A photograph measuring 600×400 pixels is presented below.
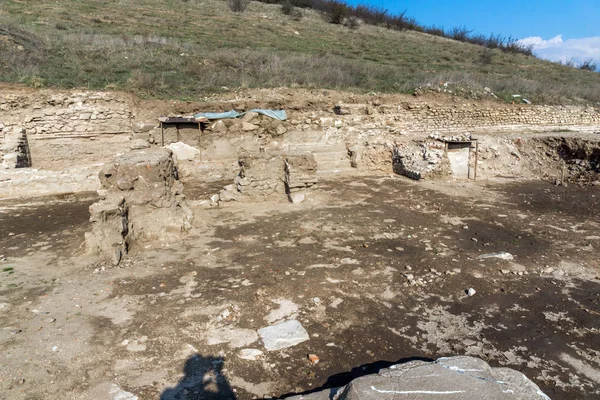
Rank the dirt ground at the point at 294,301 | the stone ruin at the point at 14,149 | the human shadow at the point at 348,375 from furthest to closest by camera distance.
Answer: the stone ruin at the point at 14,149 → the dirt ground at the point at 294,301 → the human shadow at the point at 348,375

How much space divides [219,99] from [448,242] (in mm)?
9260

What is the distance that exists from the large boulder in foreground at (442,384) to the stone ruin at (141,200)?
4574 mm

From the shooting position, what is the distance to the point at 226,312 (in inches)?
183

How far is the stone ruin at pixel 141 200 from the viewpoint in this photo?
6441 millimetres

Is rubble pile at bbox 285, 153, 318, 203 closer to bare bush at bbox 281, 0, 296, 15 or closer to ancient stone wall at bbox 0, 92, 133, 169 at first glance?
ancient stone wall at bbox 0, 92, 133, 169

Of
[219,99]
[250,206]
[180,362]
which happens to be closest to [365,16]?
[219,99]

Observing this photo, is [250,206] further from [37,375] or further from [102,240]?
[37,375]

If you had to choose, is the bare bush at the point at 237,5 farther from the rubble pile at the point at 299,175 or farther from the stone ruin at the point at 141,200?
the stone ruin at the point at 141,200

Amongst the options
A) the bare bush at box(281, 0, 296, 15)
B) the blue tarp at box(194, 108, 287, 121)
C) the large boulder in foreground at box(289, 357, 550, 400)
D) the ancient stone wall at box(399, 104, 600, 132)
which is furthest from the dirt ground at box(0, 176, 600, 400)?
the bare bush at box(281, 0, 296, 15)

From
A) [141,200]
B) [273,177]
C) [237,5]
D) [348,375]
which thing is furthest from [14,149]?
[237,5]

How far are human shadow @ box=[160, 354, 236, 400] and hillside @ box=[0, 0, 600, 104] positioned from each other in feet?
35.9

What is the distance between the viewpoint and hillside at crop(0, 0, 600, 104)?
13.7 meters

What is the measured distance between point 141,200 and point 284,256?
2738 mm

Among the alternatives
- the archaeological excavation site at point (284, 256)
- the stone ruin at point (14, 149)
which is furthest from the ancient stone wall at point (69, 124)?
the stone ruin at point (14, 149)
